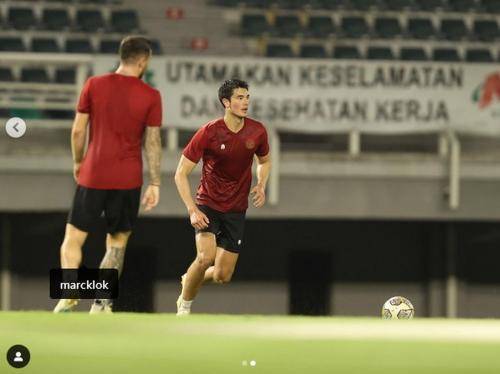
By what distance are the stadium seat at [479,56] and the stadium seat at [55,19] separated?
6.51 metres

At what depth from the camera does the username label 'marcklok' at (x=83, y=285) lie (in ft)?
18.9

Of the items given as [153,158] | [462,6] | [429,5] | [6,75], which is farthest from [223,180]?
[462,6]

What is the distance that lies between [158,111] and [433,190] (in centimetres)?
793

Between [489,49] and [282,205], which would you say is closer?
[282,205]

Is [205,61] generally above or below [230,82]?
above

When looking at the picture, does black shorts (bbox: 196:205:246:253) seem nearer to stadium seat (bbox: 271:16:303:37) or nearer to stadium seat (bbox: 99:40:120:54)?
stadium seat (bbox: 99:40:120:54)

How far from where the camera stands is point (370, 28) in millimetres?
19734

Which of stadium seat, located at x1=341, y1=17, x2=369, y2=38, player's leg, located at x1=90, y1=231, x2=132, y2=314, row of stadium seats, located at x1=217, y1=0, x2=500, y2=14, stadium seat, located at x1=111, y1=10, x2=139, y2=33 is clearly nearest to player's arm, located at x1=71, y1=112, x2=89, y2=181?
player's leg, located at x1=90, y1=231, x2=132, y2=314

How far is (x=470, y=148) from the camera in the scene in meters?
15.1

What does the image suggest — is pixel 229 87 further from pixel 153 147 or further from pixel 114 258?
pixel 114 258

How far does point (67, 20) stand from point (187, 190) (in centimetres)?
1313

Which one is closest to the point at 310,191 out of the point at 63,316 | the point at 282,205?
the point at 282,205

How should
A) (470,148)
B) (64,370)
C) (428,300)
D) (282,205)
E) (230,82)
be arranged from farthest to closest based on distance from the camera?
(428,300) < (470,148) < (282,205) < (230,82) < (64,370)

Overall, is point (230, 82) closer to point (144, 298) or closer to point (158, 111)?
point (158, 111)
